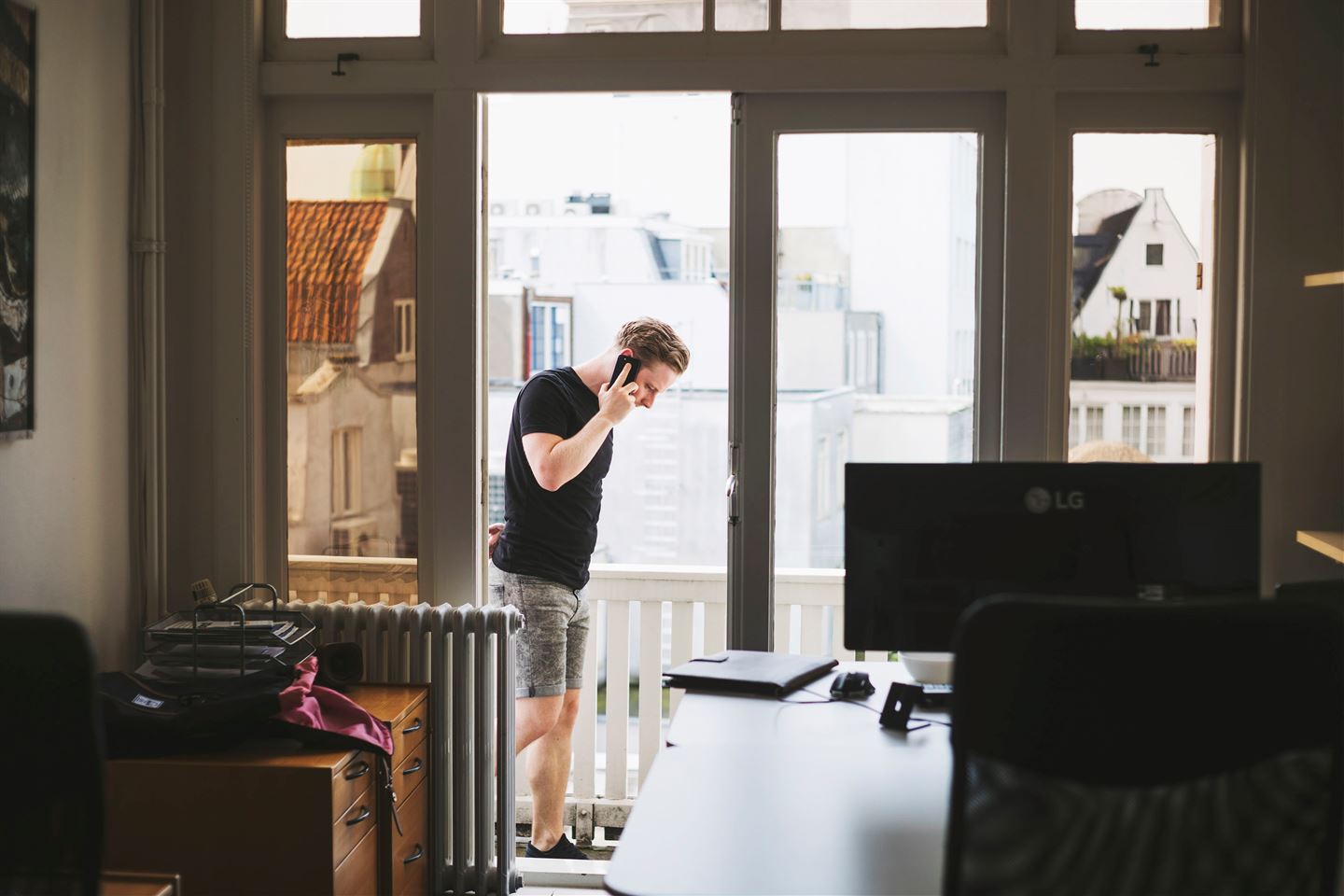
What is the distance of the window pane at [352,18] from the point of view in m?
3.08

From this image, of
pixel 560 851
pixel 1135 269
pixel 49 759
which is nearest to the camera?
pixel 49 759

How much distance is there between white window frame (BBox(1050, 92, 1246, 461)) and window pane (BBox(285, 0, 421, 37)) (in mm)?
1712

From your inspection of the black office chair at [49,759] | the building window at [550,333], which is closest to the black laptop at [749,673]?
the black office chair at [49,759]

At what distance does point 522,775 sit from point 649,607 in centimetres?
75

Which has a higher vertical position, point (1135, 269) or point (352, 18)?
point (352, 18)

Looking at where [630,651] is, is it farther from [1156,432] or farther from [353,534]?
[1156,432]

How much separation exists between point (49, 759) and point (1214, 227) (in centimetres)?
278

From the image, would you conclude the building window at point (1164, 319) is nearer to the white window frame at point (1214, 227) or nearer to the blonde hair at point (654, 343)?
the white window frame at point (1214, 227)

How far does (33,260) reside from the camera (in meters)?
2.54

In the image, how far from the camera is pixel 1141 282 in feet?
9.71

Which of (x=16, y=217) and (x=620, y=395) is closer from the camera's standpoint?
(x=16, y=217)

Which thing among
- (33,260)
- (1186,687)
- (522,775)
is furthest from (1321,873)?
(522,775)

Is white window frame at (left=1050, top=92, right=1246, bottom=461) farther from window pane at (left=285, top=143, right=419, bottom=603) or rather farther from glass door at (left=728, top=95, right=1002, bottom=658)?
window pane at (left=285, top=143, right=419, bottom=603)

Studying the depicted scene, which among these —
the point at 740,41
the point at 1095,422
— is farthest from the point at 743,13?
the point at 1095,422
